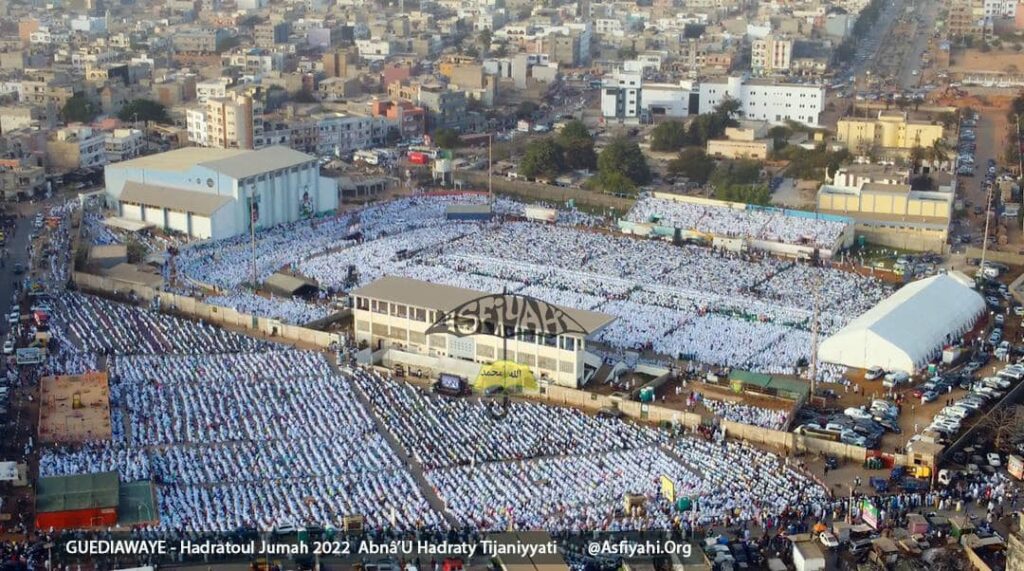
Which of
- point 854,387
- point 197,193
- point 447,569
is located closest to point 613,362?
point 854,387

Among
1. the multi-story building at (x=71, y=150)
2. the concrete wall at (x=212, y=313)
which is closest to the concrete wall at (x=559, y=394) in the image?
the concrete wall at (x=212, y=313)

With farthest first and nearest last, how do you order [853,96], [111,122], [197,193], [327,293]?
[853,96], [111,122], [197,193], [327,293]

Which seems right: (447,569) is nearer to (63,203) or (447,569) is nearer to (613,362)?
(613,362)

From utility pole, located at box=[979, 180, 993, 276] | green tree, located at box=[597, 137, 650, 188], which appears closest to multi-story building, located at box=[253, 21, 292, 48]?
→ green tree, located at box=[597, 137, 650, 188]

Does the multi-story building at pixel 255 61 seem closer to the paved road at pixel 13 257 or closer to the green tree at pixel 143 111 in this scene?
the green tree at pixel 143 111

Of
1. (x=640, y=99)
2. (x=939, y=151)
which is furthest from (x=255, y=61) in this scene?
(x=939, y=151)
